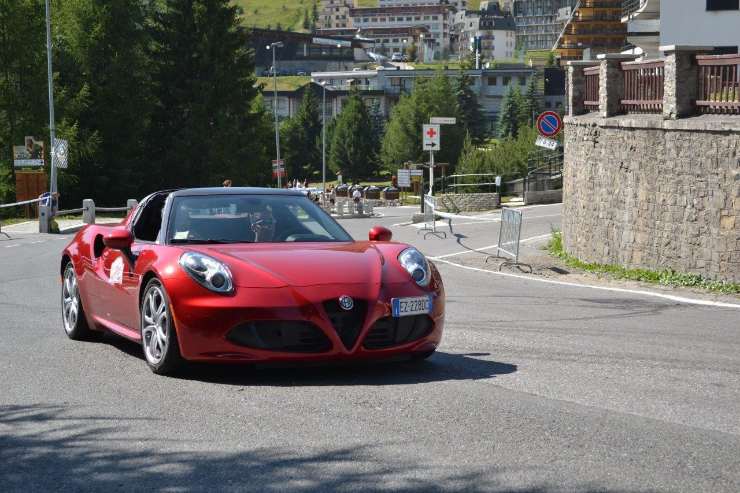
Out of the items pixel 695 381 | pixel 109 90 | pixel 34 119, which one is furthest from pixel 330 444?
pixel 109 90

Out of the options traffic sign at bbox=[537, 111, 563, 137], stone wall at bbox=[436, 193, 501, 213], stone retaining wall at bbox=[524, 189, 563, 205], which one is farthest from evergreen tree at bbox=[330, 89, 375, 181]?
traffic sign at bbox=[537, 111, 563, 137]

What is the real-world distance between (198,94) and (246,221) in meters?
67.1

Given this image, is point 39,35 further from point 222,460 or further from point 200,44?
point 222,460

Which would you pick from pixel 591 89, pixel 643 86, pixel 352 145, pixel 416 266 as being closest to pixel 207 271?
pixel 416 266

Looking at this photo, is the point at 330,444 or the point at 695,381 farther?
the point at 695,381

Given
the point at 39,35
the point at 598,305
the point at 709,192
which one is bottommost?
the point at 598,305

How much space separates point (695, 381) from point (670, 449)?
240 cm

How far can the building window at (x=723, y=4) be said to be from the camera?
38.6 m

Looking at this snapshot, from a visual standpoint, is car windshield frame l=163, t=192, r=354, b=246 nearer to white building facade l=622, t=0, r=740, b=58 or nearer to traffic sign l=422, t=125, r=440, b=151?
traffic sign l=422, t=125, r=440, b=151

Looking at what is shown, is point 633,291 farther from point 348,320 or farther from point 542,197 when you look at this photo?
point 542,197

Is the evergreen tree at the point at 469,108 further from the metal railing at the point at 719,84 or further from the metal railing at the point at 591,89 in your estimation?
the metal railing at the point at 719,84

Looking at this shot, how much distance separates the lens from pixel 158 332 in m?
7.96

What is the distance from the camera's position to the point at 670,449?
5.59 metres

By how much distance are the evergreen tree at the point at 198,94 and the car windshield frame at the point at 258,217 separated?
65.4 m
